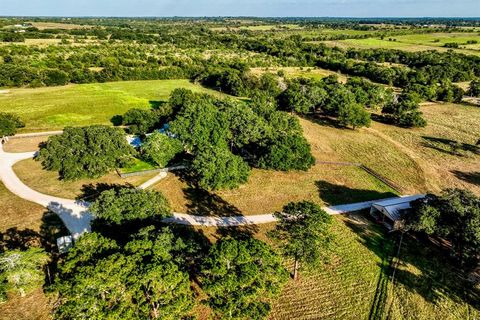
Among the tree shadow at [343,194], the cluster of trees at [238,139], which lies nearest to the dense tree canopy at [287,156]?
the cluster of trees at [238,139]

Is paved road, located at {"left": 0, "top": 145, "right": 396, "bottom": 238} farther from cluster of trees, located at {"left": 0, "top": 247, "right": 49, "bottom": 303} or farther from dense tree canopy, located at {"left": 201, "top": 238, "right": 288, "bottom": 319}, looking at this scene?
dense tree canopy, located at {"left": 201, "top": 238, "right": 288, "bottom": 319}

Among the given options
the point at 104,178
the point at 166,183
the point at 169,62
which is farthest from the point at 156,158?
the point at 169,62

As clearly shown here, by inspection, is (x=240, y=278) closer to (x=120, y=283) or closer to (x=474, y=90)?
(x=120, y=283)

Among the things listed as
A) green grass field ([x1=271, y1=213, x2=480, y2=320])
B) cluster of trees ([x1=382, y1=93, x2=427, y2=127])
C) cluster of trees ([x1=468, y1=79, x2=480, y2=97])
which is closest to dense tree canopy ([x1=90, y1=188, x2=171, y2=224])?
green grass field ([x1=271, y1=213, x2=480, y2=320])

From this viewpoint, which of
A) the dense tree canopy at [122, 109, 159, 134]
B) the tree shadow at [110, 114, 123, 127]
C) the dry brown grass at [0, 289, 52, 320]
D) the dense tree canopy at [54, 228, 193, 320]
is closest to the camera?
the dense tree canopy at [54, 228, 193, 320]

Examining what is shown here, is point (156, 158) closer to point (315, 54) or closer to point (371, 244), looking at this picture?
point (371, 244)
